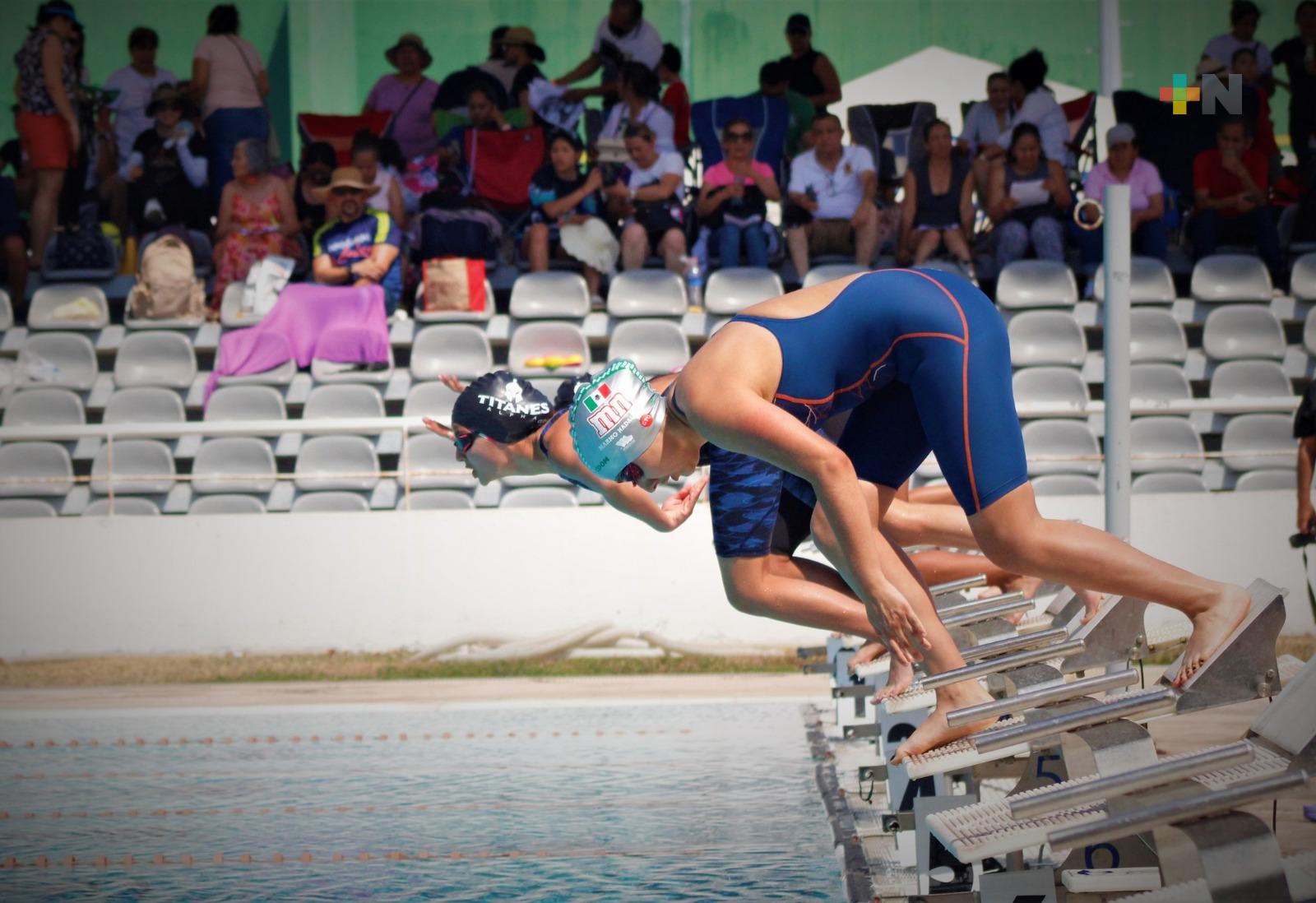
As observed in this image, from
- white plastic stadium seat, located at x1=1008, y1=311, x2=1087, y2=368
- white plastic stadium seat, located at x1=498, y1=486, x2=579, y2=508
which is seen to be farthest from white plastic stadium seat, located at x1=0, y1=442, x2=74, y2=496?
white plastic stadium seat, located at x1=1008, y1=311, x2=1087, y2=368

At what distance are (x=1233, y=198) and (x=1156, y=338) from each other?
150 cm

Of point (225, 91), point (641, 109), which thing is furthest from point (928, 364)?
point (225, 91)

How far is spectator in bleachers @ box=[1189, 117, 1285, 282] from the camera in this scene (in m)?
10.9

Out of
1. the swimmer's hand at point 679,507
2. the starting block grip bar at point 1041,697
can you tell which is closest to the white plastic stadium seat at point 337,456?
the swimmer's hand at point 679,507

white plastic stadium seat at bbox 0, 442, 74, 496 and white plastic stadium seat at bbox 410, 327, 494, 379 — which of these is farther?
white plastic stadium seat at bbox 410, 327, 494, 379

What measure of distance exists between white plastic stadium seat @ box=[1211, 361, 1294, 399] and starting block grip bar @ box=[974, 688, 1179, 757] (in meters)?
8.12

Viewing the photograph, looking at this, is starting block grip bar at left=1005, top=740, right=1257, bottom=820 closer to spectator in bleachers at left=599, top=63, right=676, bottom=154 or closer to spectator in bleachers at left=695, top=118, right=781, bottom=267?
spectator in bleachers at left=695, top=118, right=781, bottom=267

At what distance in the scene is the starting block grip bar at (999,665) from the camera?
10.5ft

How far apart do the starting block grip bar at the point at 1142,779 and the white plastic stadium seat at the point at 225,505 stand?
803cm

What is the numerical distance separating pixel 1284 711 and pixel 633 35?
9.66 metres

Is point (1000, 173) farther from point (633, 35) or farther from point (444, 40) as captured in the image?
point (444, 40)

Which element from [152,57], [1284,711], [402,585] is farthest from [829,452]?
[152,57]

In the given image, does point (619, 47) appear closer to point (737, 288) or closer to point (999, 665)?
point (737, 288)

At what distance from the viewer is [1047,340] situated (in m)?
10.3
